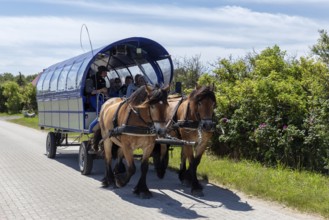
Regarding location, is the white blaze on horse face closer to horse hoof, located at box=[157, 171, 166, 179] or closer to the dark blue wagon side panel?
horse hoof, located at box=[157, 171, 166, 179]

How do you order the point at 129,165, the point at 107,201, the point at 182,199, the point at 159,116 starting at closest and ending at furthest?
the point at 107,201 → the point at 159,116 → the point at 182,199 → the point at 129,165

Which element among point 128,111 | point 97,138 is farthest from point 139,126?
point 97,138

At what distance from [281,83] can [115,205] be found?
5550mm

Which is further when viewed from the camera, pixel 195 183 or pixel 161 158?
pixel 161 158

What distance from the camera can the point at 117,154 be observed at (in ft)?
33.6

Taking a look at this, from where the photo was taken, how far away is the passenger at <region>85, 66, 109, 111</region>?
11.2 m

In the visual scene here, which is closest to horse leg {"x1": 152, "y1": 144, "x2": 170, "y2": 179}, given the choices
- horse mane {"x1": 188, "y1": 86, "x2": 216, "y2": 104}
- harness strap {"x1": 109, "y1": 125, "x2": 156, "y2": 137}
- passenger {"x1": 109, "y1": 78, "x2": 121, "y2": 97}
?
harness strap {"x1": 109, "y1": 125, "x2": 156, "y2": 137}

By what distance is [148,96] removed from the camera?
325 inches

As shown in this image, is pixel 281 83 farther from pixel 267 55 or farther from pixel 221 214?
pixel 221 214

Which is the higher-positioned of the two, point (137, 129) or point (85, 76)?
point (85, 76)

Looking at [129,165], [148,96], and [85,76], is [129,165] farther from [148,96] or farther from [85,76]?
[85,76]

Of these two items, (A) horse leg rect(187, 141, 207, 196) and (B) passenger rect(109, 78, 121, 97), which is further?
(B) passenger rect(109, 78, 121, 97)

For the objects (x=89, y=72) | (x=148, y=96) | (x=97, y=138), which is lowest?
(x=97, y=138)

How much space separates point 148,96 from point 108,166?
2.04m
